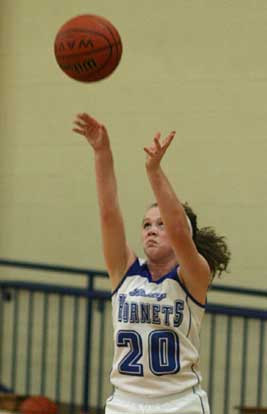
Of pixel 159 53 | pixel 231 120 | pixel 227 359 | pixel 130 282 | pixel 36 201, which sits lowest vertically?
pixel 227 359

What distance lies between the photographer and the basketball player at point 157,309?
15.0ft

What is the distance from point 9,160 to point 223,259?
423cm

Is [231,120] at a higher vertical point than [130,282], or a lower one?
higher

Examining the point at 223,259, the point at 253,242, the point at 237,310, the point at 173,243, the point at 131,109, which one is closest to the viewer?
the point at 173,243

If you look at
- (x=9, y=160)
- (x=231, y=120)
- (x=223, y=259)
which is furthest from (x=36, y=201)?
(x=223, y=259)

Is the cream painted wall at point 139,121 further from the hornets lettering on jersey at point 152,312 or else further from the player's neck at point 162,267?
the hornets lettering on jersey at point 152,312

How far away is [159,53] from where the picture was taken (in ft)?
27.5

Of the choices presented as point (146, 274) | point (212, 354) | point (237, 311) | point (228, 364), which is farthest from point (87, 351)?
point (146, 274)

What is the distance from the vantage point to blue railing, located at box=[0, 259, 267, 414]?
24.7 ft

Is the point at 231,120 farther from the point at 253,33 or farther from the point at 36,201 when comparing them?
the point at 36,201

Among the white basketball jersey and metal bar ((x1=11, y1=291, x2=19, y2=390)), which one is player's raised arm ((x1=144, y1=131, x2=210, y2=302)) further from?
metal bar ((x1=11, y1=291, x2=19, y2=390))

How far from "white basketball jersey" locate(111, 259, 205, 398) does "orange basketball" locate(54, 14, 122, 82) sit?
1.07 metres

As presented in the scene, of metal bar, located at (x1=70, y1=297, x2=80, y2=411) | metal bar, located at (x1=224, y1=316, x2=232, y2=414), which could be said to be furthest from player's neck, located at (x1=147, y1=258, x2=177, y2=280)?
metal bar, located at (x1=70, y1=297, x2=80, y2=411)

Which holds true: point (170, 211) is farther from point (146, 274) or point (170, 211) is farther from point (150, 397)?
point (150, 397)
